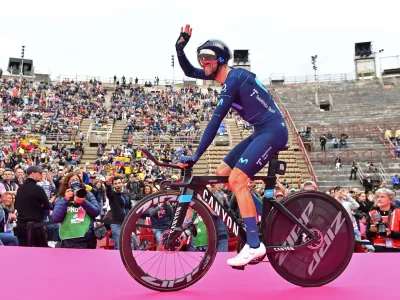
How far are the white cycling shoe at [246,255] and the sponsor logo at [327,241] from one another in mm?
490

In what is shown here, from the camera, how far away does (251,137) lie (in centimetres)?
356

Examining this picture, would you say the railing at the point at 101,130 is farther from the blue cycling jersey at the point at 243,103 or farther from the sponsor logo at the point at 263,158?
the sponsor logo at the point at 263,158

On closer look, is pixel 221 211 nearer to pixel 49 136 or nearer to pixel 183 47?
pixel 183 47

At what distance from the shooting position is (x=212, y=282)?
11.1 feet

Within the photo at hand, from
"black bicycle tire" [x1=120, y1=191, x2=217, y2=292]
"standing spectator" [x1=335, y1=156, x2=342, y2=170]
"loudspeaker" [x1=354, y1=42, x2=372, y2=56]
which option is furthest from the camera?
"loudspeaker" [x1=354, y1=42, x2=372, y2=56]

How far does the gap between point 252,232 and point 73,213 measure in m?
3.82

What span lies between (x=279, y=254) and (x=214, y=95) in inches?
1613

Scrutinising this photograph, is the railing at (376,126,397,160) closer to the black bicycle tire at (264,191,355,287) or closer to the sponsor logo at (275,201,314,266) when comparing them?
the black bicycle tire at (264,191,355,287)

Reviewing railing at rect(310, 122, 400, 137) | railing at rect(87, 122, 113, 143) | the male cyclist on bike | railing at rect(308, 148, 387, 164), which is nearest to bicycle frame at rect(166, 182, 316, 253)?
the male cyclist on bike

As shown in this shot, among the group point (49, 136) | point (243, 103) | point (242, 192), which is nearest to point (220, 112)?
point (243, 103)

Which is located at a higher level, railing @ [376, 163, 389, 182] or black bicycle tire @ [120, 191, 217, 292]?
railing @ [376, 163, 389, 182]

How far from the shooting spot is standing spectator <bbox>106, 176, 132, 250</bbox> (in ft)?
23.8

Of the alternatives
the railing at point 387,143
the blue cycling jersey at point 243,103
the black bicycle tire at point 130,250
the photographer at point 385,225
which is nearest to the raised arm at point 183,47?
the blue cycling jersey at point 243,103

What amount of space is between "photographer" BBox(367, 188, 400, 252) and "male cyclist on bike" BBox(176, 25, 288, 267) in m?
2.85
